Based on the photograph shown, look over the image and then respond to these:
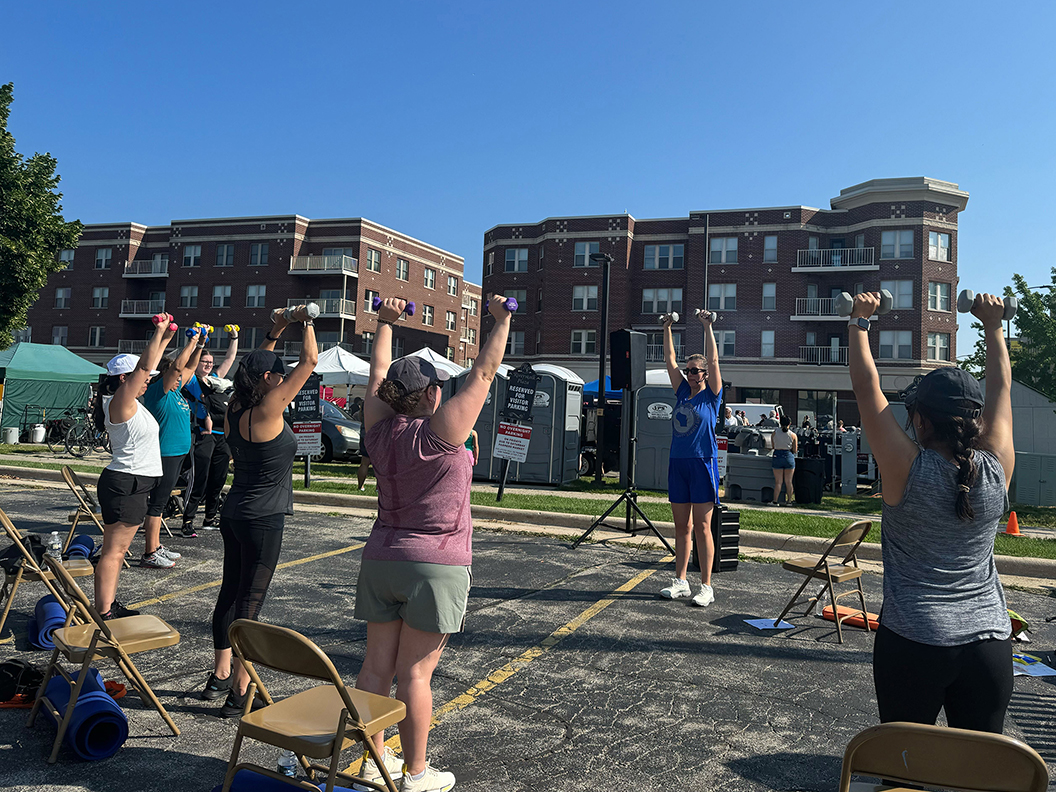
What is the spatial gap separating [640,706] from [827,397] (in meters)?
41.3

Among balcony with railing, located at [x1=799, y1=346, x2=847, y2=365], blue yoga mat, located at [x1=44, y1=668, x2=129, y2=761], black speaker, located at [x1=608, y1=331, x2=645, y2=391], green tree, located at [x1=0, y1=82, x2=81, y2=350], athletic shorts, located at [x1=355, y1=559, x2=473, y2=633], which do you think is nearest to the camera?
athletic shorts, located at [x1=355, y1=559, x2=473, y2=633]

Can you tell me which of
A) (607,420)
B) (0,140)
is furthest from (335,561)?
(0,140)

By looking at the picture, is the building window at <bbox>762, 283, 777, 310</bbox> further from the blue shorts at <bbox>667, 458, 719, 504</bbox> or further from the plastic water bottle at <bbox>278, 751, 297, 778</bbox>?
the plastic water bottle at <bbox>278, 751, 297, 778</bbox>

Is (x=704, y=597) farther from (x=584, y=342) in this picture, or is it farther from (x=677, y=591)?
(x=584, y=342)

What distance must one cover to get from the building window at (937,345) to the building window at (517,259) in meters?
24.3

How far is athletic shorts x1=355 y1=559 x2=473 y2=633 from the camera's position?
2.80m

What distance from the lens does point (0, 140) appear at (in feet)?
68.1

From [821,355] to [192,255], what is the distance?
4296 centimetres

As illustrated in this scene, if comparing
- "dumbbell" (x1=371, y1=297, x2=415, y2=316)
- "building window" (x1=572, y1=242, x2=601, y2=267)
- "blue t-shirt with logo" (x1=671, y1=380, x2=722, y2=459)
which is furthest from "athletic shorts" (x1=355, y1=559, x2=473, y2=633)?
"building window" (x1=572, y1=242, x2=601, y2=267)

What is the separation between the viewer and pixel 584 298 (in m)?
45.8

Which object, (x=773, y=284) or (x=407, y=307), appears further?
(x=773, y=284)

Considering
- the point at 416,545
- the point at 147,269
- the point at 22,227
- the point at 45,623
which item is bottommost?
the point at 45,623

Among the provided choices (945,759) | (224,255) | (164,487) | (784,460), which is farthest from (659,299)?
(945,759)

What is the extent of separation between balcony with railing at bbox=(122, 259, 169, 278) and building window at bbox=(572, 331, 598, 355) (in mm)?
30539
